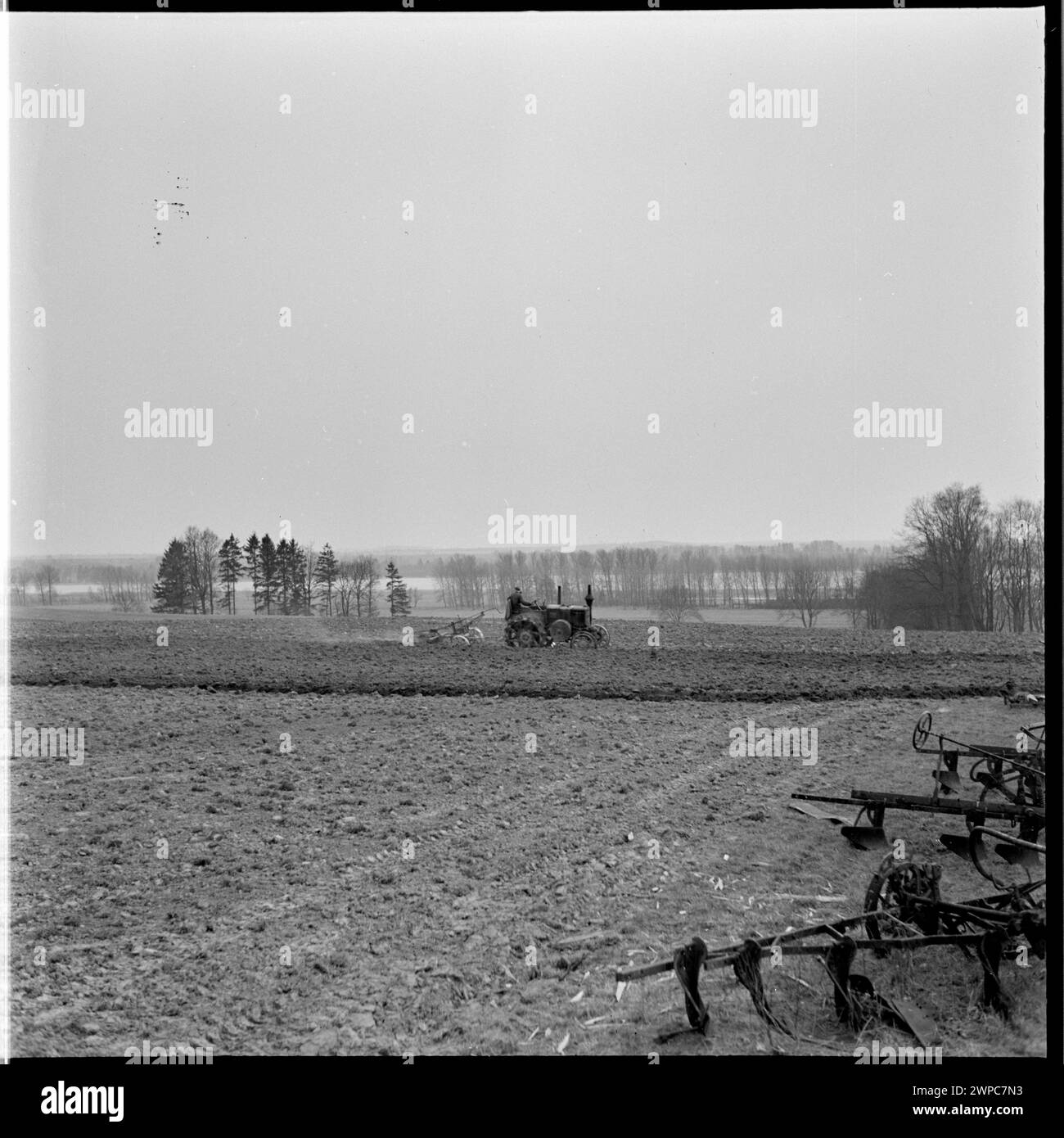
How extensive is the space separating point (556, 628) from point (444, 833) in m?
2.09

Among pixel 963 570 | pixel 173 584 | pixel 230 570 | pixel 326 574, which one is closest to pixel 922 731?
pixel 963 570

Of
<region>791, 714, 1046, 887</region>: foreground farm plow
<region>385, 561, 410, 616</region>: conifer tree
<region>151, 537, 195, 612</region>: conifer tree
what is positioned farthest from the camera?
<region>385, 561, 410, 616</region>: conifer tree

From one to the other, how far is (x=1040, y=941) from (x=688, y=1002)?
1.35 metres

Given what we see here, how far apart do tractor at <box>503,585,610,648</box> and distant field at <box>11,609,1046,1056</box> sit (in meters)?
0.15

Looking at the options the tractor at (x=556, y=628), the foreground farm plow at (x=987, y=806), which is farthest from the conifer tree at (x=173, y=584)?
the foreground farm plow at (x=987, y=806)

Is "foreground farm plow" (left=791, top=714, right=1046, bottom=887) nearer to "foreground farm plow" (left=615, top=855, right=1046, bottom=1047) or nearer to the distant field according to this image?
the distant field

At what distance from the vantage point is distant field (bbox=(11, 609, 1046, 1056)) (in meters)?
2.68

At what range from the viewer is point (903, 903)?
2.67m

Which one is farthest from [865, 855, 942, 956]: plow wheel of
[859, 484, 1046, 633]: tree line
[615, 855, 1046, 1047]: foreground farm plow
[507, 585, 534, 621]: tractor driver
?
[507, 585, 534, 621]: tractor driver

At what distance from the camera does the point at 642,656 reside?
18.4ft

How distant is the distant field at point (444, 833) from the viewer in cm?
268

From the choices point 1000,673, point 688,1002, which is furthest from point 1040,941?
point 1000,673

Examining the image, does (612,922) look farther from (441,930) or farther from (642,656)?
(642,656)

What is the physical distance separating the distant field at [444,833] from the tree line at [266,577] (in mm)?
247
